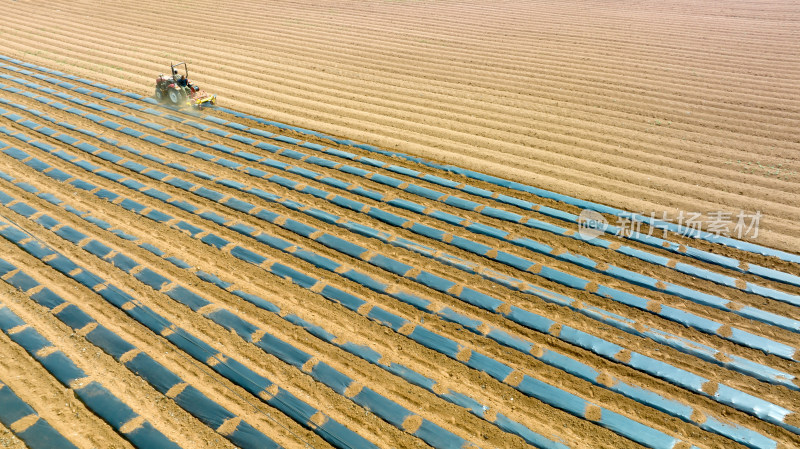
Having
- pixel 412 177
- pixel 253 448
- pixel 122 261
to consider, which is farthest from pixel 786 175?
pixel 122 261

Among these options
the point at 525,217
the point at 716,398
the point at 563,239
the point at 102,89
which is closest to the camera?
the point at 716,398

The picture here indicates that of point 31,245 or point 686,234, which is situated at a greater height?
point 686,234

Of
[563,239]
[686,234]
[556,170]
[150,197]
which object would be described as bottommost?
[150,197]

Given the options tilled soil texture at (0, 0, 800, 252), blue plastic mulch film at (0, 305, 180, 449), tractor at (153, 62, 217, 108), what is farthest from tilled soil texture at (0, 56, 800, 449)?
tractor at (153, 62, 217, 108)

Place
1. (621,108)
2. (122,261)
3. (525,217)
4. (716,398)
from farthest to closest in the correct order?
(621,108)
(525,217)
(122,261)
(716,398)

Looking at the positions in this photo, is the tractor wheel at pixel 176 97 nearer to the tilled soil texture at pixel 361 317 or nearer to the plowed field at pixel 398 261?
the plowed field at pixel 398 261

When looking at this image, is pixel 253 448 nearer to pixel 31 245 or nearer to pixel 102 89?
pixel 31 245
